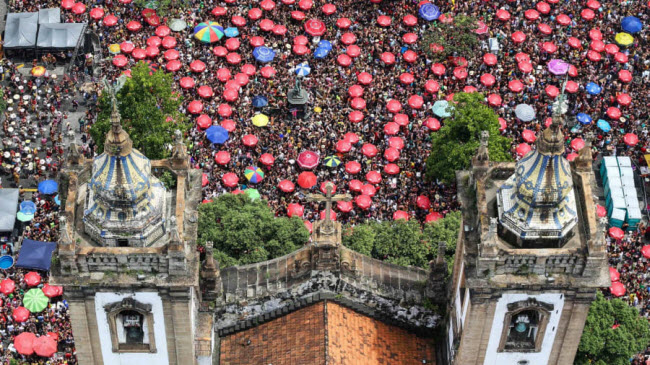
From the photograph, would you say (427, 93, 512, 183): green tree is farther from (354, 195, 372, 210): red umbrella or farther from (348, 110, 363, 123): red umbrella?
(348, 110, 363, 123): red umbrella

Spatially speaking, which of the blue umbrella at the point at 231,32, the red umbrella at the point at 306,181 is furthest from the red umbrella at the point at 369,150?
the blue umbrella at the point at 231,32

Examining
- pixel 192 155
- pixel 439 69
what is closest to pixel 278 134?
pixel 192 155

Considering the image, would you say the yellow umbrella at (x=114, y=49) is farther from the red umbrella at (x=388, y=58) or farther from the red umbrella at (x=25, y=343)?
the red umbrella at (x=25, y=343)

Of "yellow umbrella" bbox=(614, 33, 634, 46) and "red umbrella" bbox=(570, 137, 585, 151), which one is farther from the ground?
"yellow umbrella" bbox=(614, 33, 634, 46)

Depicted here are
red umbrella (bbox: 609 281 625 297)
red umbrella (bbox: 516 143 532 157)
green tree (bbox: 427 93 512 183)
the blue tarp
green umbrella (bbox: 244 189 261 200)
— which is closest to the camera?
red umbrella (bbox: 609 281 625 297)

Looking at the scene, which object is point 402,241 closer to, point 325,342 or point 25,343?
point 325,342

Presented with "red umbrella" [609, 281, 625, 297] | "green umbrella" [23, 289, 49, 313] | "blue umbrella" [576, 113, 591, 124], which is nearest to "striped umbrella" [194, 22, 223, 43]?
"green umbrella" [23, 289, 49, 313]
